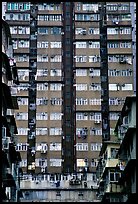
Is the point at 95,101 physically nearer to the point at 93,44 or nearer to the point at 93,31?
the point at 93,44

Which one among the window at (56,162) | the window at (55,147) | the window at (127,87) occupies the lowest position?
the window at (56,162)

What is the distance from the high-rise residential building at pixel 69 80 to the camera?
43.6m

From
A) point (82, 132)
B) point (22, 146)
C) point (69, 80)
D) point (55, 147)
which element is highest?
point (69, 80)

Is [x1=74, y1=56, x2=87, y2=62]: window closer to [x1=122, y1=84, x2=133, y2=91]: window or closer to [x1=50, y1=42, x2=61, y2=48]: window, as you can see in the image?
[x1=50, y1=42, x2=61, y2=48]: window

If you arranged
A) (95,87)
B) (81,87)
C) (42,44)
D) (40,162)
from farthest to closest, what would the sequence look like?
(42,44) < (81,87) < (95,87) < (40,162)

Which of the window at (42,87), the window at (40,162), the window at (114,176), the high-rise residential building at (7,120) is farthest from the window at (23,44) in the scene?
the window at (114,176)

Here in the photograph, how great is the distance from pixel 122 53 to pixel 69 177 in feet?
42.1

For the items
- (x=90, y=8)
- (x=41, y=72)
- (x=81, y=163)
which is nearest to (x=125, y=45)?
(x=90, y=8)

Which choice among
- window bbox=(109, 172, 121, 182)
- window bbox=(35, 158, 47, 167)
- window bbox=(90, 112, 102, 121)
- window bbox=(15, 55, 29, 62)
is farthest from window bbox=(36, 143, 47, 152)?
window bbox=(109, 172, 121, 182)

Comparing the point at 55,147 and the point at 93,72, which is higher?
the point at 93,72

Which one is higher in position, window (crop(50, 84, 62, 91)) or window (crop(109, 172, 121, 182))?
window (crop(50, 84, 62, 91))

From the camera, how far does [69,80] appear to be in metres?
47.1

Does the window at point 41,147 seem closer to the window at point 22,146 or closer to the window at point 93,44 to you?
the window at point 22,146

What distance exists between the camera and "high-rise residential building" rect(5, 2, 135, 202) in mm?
43594
